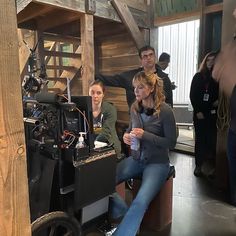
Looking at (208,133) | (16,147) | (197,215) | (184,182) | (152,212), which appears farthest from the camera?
(208,133)

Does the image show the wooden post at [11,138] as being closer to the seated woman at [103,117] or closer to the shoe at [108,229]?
the shoe at [108,229]

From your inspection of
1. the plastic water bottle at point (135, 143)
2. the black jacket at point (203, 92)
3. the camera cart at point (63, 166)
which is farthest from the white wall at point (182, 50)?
the camera cart at point (63, 166)

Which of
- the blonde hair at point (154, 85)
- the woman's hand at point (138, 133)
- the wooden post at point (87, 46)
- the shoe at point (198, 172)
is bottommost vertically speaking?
the shoe at point (198, 172)

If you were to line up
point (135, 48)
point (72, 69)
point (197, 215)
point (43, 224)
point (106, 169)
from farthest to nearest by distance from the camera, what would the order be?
point (72, 69) → point (135, 48) → point (197, 215) → point (106, 169) → point (43, 224)

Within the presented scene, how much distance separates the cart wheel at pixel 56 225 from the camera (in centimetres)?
129

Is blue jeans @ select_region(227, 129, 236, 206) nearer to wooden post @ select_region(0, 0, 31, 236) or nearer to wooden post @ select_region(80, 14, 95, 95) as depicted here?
wooden post @ select_region(80, 14, 95, 95)

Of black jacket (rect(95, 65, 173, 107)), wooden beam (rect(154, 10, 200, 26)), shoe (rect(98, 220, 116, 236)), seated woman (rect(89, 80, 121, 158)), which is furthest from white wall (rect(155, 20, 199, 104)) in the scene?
shoe (rect(98, 220, 116, 236))

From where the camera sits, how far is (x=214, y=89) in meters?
3.25

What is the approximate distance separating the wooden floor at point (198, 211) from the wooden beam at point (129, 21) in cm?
181

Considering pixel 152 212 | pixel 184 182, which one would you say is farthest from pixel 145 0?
pixel 152 212

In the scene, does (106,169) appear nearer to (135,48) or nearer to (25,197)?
(25,197)

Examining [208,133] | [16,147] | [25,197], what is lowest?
[208,133]

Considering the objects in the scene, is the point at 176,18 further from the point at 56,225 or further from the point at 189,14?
the point at 56,225

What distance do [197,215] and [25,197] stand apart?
1.96 metres
